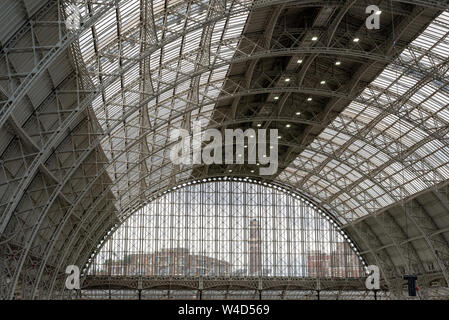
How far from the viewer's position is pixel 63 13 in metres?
22.0

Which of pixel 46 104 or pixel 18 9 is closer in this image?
pixel 18 9

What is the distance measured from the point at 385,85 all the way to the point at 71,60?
1025 inches

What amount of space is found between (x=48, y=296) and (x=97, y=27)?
25.4 meters

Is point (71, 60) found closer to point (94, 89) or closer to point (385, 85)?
point (94, 89)

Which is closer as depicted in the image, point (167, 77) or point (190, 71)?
point (190, 71)

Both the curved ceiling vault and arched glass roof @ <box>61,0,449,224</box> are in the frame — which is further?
arched glass roof @ <box>61,0,449,224</box>

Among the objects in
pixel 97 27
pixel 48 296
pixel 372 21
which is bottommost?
pixel 48 296

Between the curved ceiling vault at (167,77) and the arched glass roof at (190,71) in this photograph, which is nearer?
the curved ceiling vault at (167,77)

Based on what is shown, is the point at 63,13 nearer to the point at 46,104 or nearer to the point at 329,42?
the point at 46,104

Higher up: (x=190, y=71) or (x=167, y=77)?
(x=167, y=77)

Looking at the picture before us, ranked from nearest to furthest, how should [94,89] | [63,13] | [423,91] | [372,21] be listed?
[63,13], [94,89], [372,21], [423,91]
